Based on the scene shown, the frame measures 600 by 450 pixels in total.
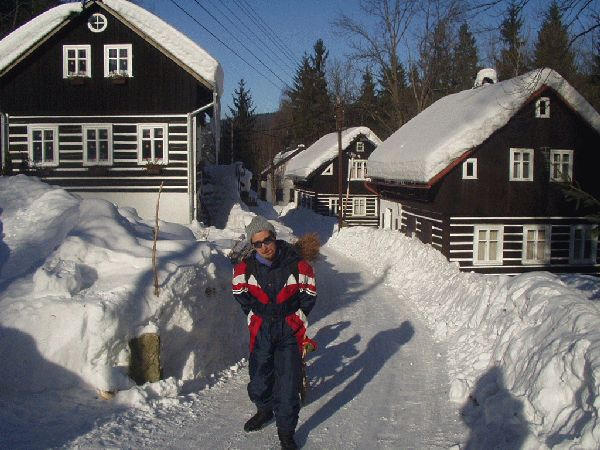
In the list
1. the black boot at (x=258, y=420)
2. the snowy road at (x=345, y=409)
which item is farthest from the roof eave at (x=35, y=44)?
the black boot at (x=258, y=420)

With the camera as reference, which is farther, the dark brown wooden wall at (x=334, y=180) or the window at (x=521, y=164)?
the dark brown wooden wall at (x=334, y=180)

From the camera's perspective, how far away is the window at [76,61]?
19734 mm

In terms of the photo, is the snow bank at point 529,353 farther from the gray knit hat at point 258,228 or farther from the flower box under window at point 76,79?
the flower box under window at point 76,79

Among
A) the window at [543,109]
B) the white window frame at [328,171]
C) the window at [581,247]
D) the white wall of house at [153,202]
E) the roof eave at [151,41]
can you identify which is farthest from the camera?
the white window frame at [328,171]

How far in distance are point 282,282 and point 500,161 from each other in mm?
16707

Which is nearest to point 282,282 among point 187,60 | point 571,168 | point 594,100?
point 187,60

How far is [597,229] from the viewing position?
8.22 m

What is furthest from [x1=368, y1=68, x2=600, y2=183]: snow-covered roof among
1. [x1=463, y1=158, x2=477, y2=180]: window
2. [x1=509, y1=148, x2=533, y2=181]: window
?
[x1=509, y1=148, x2=533, y2=181]: window

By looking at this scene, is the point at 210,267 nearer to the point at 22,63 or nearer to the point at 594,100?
the point at 22,63

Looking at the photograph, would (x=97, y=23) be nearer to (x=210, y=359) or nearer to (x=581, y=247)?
(x=210, y=359)

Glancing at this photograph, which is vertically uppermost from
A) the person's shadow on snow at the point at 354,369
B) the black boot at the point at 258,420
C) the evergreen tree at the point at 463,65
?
the evergreen tree at the point at 463,65

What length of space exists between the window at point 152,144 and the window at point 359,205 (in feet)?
82.0

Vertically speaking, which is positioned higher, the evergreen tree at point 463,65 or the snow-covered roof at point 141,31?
the evergreen tree at point 463,65

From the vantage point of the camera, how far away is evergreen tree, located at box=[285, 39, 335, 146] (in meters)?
64.2
